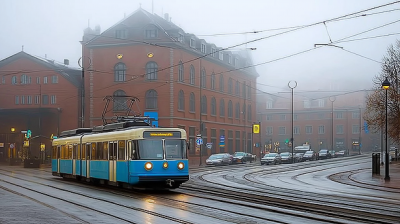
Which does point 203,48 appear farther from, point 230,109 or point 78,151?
point 78,151

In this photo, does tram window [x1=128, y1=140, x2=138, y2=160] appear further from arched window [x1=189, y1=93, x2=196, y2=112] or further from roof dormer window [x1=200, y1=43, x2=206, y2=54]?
roof dormer window [x1=200, y1=43, x2=206, y2=54]

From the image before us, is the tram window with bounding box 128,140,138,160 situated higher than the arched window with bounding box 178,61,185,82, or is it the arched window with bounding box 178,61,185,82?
the arched window with bounding box 178,61,185,82

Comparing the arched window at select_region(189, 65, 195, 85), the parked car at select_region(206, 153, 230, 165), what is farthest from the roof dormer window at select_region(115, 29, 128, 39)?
the parked car at select_region(206, 153, 230, 165)

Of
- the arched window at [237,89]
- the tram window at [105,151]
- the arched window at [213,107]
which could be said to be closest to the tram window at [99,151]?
the tram window at [105,151]

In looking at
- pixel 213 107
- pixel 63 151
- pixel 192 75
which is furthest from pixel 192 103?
pixel 63 151

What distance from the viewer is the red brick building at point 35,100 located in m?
76.1

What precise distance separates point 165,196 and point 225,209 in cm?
549

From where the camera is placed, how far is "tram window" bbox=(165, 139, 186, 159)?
23031 millimetres

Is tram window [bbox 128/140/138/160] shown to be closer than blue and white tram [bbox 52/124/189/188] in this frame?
No

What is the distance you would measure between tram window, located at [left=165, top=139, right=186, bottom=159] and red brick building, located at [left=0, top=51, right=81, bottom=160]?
175 ft

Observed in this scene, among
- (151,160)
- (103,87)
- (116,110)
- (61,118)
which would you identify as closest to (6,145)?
(61,118)

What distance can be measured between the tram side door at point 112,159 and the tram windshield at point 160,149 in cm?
235

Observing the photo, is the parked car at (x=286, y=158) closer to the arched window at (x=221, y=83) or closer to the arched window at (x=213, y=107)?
the arched window at (x=213, y=107)

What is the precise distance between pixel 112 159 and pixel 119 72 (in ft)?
156
